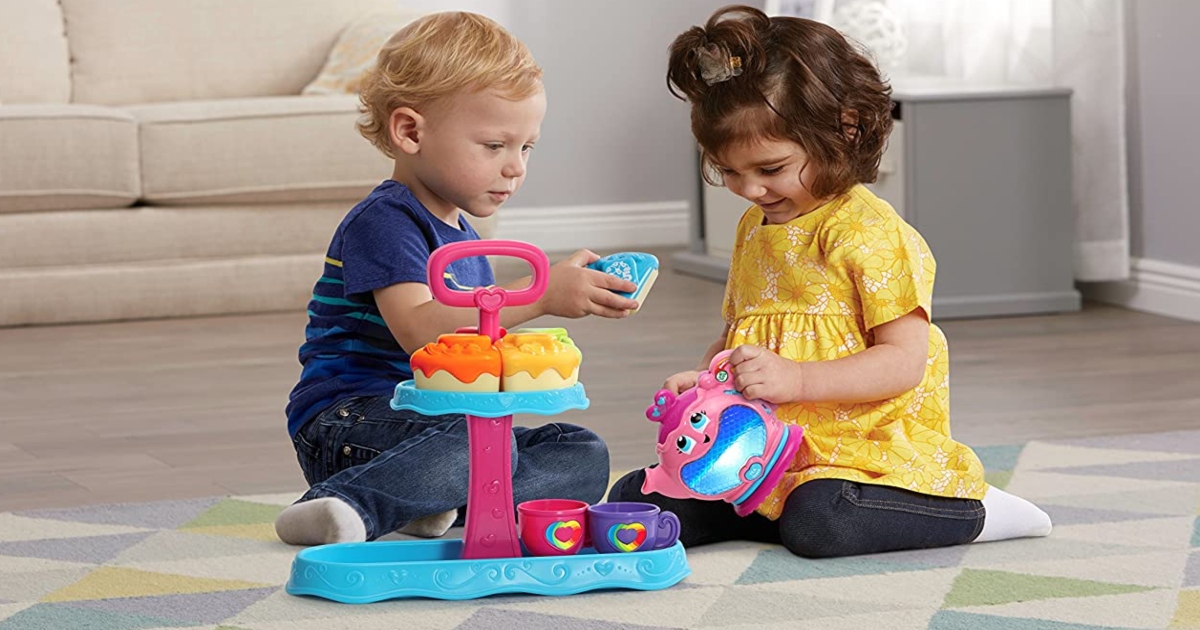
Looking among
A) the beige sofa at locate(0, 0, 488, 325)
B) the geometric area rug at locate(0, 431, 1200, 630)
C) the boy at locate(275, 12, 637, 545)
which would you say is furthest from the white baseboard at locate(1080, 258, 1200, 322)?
the boy at locate(275, 12, 637, 545)

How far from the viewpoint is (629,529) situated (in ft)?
4.08

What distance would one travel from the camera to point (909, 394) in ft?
4.54

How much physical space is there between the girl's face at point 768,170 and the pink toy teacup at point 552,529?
31 cm

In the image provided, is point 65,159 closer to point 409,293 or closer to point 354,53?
point 354,53

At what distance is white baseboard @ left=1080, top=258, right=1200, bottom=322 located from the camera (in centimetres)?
284

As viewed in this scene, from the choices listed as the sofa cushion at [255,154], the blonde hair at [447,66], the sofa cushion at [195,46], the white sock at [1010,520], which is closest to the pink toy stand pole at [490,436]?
the blonde hair at [447,66]

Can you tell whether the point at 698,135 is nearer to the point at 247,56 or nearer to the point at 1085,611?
the point at 1085,611

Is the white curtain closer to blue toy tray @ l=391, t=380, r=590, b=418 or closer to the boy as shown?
the boy

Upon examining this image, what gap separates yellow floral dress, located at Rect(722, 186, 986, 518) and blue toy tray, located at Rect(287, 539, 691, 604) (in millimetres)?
205

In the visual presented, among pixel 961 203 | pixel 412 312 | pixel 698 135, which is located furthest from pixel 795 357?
pixel 961 203

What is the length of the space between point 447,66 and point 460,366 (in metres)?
0.37

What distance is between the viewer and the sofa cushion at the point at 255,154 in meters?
3.22

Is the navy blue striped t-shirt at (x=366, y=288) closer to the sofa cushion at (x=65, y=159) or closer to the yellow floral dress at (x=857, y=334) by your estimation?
the yellow floral dress at (x=857, y=334)

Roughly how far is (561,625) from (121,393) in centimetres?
142
